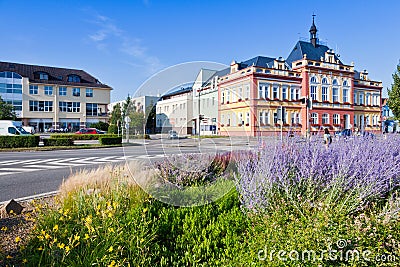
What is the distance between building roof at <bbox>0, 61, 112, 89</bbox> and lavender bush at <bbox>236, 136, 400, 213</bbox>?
2318 inches

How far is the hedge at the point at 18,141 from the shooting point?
21.2 m

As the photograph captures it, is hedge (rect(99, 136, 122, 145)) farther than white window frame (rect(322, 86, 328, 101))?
No

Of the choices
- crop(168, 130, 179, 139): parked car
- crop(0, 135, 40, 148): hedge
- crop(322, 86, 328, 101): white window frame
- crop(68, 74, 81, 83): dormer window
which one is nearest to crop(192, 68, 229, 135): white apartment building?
crop(168, 130, 179, 139): parked car

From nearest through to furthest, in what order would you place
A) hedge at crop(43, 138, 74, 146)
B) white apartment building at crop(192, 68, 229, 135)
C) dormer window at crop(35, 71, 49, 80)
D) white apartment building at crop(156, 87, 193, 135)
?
1. white apartment building at crop(156, 87, 193, 135)
2. white apartment building at crop(192, 68, 229, 135)
3. hedge at crop(43, 138, 74, 146)
4. dormer window at crop(35, 71, 49, 80)

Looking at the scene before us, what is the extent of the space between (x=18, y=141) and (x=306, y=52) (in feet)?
145

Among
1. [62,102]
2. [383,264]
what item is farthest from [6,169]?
[62,102]

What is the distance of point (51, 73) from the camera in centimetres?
5641

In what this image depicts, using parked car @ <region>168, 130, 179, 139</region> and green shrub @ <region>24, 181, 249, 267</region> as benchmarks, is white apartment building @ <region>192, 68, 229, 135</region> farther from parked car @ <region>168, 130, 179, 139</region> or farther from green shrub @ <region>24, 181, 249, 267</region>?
green shrub @ <region>24, 181, 249, 267</region>

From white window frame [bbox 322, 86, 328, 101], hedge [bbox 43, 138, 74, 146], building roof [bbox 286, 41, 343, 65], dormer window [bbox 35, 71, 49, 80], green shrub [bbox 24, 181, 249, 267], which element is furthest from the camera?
dormer window [bbox 35, 71, 49, 80]

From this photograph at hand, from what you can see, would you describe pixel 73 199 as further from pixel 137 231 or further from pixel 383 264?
pixel 383 264

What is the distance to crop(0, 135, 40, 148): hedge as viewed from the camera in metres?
21.2

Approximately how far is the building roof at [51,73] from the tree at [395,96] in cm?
5106

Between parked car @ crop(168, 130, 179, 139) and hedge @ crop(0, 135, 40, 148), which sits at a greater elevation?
parked car @ crop(168, 130, 179, 139)

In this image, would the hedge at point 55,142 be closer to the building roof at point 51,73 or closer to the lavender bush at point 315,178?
the lavender bush at point 315,178
